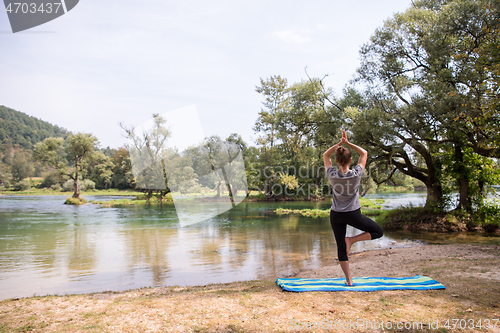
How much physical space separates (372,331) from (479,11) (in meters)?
14.1

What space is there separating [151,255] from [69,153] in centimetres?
3680

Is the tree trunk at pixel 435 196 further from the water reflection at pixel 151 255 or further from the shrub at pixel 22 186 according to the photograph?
the shrub at pixel 22 186

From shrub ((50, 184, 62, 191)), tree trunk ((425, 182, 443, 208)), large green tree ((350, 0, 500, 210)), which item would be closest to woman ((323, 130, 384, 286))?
large green tree ((350, 0, 500, 210))

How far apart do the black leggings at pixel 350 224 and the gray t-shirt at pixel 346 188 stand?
0.27 feet

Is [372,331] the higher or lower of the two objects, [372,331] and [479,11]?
the lower

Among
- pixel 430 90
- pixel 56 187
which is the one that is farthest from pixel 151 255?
pixel 56 187

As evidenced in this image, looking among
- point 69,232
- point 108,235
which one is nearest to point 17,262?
point 108,235

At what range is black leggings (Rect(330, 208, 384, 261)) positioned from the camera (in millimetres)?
4152

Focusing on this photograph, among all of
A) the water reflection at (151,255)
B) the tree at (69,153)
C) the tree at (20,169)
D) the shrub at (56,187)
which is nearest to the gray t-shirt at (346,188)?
the water reflection at (151,255)

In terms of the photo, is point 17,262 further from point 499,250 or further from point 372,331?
point 499,250

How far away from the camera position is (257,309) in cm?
382

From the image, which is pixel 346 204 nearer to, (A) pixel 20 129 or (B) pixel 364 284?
(B) pixel 364 284

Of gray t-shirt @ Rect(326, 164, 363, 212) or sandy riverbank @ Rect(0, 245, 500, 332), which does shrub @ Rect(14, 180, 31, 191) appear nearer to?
sandy riverbank @ Rect(0, 245, 500, 332)

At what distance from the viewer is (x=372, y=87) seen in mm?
15727
